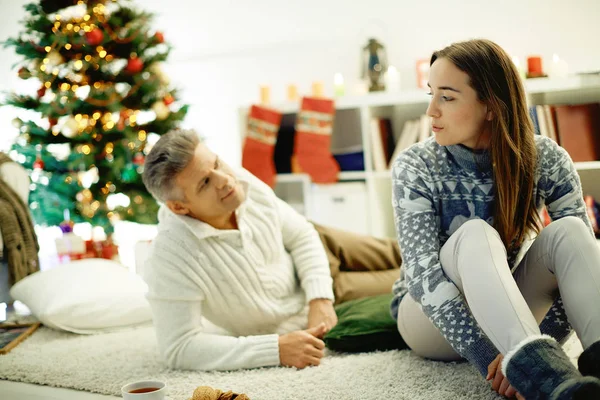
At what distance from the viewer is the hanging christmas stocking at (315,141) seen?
143 inches

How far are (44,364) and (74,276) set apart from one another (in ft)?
1.73

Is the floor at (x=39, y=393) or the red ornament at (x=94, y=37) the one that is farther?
the red ornament at (x=94, y=37)

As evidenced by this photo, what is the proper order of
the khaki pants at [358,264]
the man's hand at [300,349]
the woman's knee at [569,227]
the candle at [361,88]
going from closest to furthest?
the woman's knee at [569,227] → the man's hand at [300,349] → the khaki pants at [358,264] → the candle at [361,88]

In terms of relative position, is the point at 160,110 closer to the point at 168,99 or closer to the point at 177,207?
the point at 168,99

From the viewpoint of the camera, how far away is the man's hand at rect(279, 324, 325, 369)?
1665mm

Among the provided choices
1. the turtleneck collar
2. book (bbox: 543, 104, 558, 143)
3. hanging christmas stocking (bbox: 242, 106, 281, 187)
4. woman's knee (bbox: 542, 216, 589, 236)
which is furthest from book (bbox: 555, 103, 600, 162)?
woman's knee (bbox: 542, 216, 589, 236)

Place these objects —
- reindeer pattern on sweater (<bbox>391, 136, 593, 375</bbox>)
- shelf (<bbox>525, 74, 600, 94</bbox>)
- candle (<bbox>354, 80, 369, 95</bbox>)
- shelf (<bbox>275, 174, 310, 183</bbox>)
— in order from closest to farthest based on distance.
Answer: reindeer pattern on sweater (<bbox>391, 136, 593, 375</bbox>) < shelf (<bbox>525, 74, 600, 94</bbox>) < candle (<bbox>354, 80, 369, 95</bbox>) < shelf (<bbox>275, 174, 310, 183</bbox>)

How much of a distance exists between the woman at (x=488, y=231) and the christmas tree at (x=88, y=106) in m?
2.26

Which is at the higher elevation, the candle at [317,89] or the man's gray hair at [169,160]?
the candle at [317,89]

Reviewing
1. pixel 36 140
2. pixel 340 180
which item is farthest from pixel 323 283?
pixel 36 140

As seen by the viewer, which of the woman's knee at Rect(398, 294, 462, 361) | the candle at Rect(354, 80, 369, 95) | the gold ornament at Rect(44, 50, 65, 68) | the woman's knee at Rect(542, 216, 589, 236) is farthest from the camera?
the candle at Rect(354, 80, 369, 95)

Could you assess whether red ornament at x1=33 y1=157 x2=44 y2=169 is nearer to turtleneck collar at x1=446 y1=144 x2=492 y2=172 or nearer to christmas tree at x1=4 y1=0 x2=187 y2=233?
christmas tree at x1=4 y1=0 x2=187 y2=233

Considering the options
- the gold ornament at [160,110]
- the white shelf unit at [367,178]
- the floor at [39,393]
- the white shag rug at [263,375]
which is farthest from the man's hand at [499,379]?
the gold ornament at [160,110]

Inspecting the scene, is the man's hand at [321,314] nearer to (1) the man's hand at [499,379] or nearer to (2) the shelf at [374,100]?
(1) the man's hand at [499,379]
